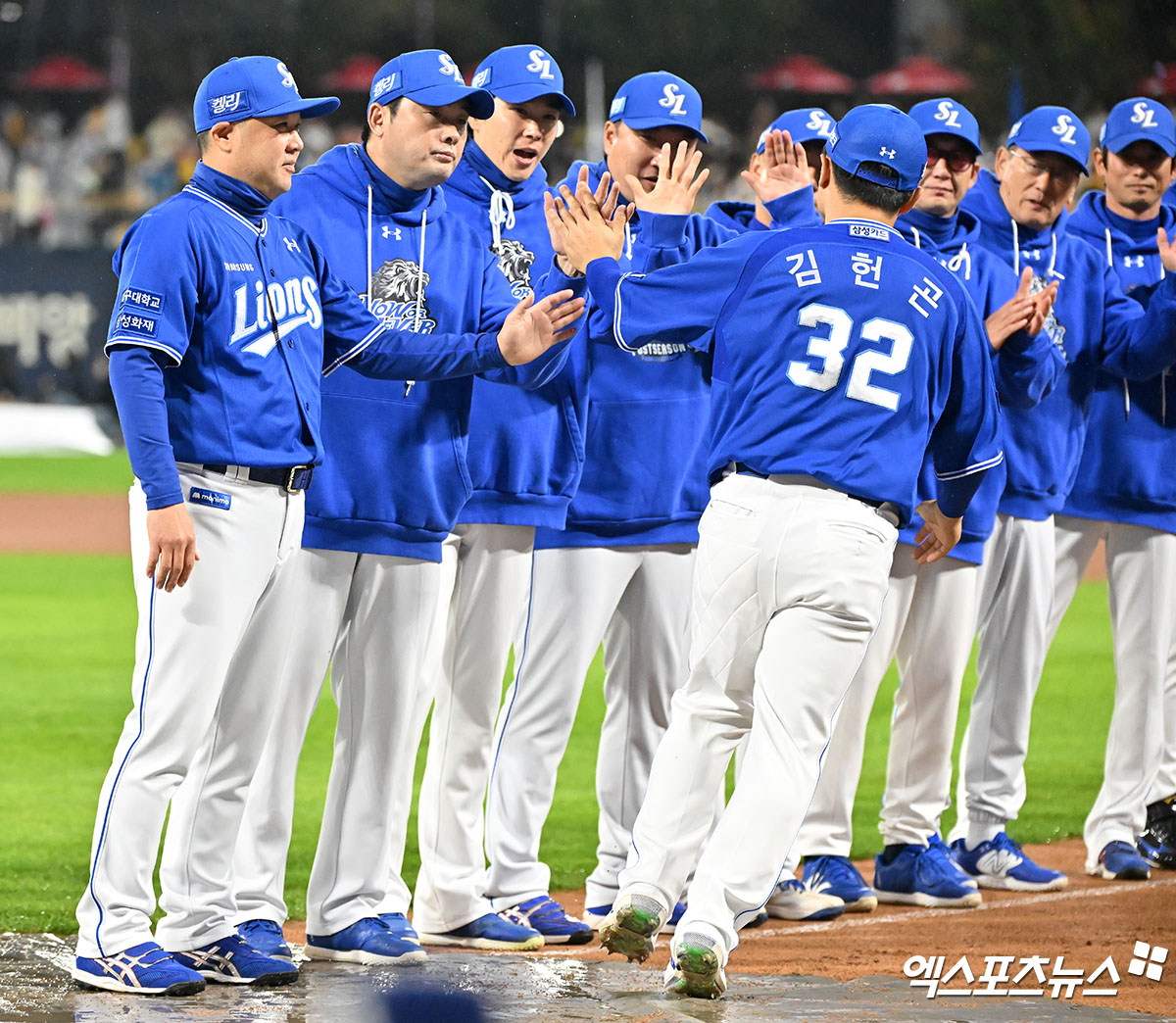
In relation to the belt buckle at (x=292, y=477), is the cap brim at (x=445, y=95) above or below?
above

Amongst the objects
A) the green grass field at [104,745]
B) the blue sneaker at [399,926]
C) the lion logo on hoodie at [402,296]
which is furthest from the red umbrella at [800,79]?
the blue sneaker at [399,926]

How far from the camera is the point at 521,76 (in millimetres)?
5285

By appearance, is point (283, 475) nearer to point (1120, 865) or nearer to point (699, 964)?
point (699, 964)

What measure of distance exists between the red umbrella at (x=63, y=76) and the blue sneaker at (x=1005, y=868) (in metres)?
25.7

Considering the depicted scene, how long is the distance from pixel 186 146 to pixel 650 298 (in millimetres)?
24234

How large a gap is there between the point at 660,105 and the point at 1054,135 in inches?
63.3

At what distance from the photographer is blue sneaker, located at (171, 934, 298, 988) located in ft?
14.4

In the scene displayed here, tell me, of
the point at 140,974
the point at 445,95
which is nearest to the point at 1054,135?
the point at 445,95

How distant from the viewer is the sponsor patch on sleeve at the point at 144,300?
415cm

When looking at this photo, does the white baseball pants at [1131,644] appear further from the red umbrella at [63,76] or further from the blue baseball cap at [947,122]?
the red umbrella at [63,76]

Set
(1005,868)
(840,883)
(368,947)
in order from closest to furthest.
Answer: (368,947), (840,883), (1005,868)

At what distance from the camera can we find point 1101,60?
31531 millimetres

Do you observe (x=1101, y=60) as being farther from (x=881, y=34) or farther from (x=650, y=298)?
(x=650, y=298)

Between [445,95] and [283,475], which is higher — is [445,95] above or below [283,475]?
above
